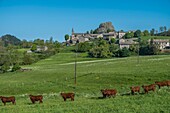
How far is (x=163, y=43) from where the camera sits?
172 metres

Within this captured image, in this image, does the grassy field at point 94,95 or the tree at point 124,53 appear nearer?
the grassy field at point 94,95

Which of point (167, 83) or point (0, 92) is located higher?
point (167, 83)

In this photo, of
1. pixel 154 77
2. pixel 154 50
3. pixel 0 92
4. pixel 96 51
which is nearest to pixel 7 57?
pixel 96 51

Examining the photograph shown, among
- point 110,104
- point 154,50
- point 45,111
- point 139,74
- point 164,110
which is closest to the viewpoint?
point 164,110

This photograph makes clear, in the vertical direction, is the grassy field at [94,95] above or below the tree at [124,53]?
below

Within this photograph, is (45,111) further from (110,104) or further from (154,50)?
(154,50)

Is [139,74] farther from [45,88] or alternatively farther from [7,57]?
[7,57]

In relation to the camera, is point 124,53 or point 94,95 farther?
point 124,53

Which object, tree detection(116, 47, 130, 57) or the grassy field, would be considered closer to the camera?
the grassy field

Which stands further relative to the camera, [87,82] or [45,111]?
[87,82]

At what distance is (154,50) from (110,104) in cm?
11255

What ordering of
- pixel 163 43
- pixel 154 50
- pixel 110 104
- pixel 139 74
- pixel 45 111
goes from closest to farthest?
1. pixel 45 111
2. pixel 110 104
3. pixel 139 74
4. pixel 154 50
5. pixel 163 43

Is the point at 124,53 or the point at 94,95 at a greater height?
the point at 124,53

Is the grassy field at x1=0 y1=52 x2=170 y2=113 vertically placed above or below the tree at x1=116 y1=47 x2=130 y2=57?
below
